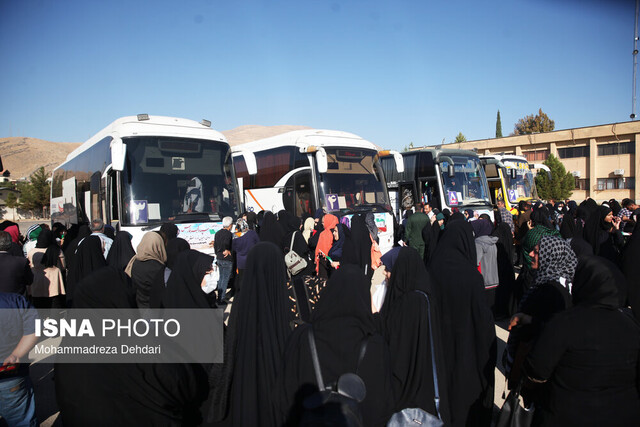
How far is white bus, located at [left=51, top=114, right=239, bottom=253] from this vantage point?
7613mm

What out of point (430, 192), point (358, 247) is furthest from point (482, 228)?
point (430, 192)

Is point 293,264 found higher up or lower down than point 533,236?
lower down

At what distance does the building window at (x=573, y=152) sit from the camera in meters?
34.8

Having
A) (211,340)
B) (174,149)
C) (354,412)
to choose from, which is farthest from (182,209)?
(354,412)

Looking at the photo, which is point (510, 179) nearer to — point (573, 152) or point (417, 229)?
point (417, 229)

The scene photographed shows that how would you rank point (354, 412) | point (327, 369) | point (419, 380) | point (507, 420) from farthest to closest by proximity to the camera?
1. point (419, 380)
2. point (507, 420)
3. point (327, 369)
4. point (354, 412)

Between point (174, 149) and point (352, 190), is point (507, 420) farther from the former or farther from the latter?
point (352, 190)

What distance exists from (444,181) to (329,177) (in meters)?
5.13

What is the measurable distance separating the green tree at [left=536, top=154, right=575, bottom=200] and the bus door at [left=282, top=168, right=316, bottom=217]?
1087 inches

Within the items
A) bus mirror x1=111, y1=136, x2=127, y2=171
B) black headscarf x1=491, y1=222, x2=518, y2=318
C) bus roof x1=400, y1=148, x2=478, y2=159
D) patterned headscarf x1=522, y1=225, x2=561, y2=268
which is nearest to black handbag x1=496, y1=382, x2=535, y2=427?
patterned headscarf x1=522, y1=225, x2=561, y2=268

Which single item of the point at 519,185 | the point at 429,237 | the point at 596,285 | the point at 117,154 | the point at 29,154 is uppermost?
the point at 29,154

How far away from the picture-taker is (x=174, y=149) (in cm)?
834

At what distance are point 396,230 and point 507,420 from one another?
905cm

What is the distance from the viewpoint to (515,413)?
8.30 feet
